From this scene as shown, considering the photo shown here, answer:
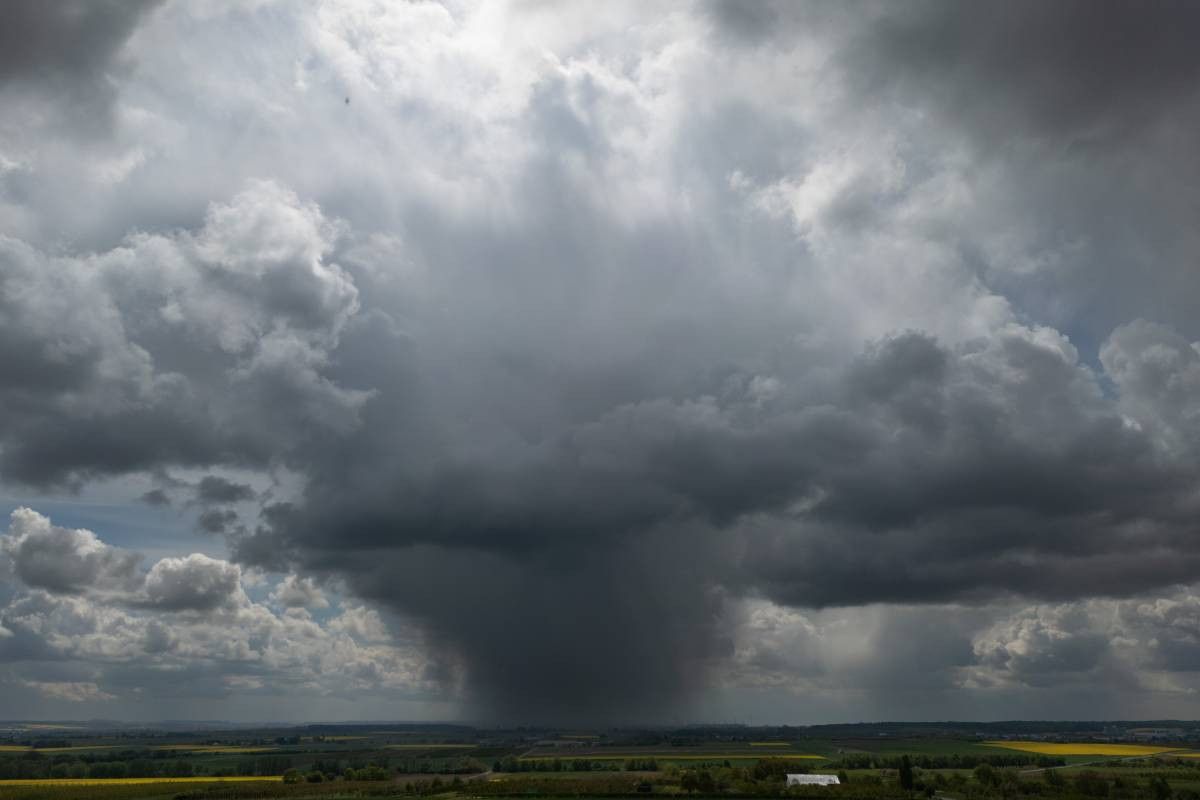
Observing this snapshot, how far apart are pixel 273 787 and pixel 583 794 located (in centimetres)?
7298

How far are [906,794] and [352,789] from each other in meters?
113

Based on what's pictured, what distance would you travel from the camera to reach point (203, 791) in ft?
587

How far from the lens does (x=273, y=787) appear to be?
196m

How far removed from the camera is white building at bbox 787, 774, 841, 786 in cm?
17838

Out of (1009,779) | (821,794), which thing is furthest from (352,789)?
(1009,779)

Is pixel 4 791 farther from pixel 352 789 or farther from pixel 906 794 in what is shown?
pixel 906 794

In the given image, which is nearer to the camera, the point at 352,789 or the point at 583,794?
the point at 583,794

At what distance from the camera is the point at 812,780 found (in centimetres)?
18175

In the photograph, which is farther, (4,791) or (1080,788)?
(4,791)

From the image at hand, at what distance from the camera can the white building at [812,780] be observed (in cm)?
17838

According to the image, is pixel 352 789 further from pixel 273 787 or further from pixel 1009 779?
pixel 1009 779

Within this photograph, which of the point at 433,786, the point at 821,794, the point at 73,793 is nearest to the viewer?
the point at 821,794

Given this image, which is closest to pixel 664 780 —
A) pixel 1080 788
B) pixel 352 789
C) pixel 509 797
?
pixel 509 797

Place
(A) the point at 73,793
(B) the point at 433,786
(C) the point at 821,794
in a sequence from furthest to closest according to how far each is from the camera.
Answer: (B) the point at 433,786 → (A) the point at 73,793 → (C) the point at 821,794
